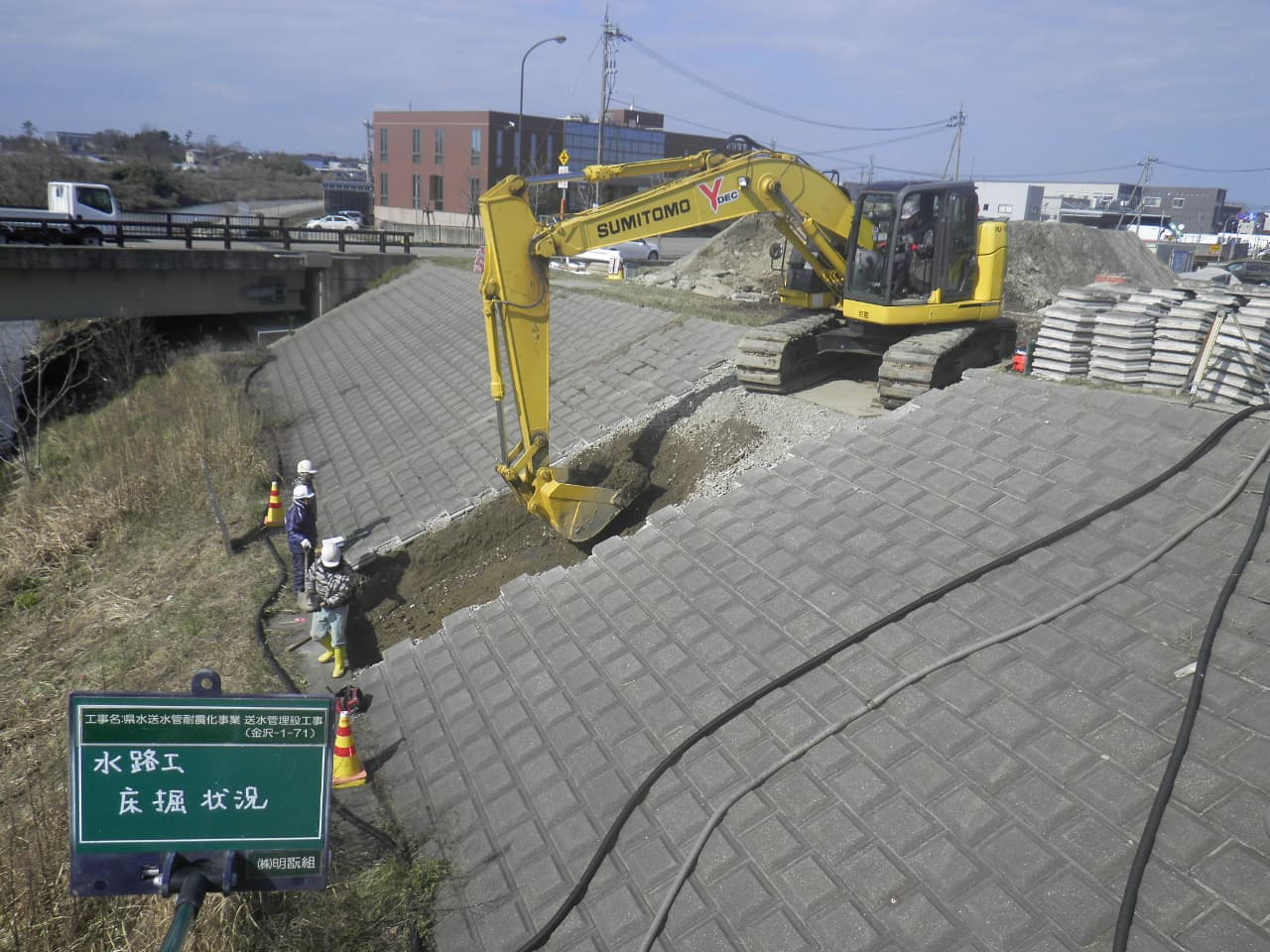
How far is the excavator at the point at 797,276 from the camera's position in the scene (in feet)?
31.3

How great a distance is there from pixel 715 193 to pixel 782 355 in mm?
2378

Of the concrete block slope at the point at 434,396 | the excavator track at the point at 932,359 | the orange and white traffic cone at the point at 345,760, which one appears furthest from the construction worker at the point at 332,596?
the excavator track at the point at 932,359

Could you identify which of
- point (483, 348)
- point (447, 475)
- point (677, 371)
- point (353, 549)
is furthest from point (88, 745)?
point (483, 348)

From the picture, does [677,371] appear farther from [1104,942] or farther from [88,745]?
[88,745]

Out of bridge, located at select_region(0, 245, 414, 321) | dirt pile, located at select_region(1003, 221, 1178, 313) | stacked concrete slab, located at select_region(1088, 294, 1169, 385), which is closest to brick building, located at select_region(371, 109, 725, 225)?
bridge, located at select_region(0, 245, 414, 321)

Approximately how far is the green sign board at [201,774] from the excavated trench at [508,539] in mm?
6731

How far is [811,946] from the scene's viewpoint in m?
5.18

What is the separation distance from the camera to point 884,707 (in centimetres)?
644

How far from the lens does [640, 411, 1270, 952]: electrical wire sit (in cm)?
572

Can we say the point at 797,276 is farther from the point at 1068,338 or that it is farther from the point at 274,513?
the point at 274,513

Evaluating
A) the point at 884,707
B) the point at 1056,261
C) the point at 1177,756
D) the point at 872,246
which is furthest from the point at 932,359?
the point at 1056,261

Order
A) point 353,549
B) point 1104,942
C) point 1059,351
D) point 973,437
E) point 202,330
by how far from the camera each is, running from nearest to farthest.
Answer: point 1104,942
point 973,437
point 1059,351
point 353,549
point 202,330

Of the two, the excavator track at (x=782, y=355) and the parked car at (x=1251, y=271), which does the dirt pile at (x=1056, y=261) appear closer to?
the parked car at (x=1251, y=271)

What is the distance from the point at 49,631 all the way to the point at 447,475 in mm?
5306
